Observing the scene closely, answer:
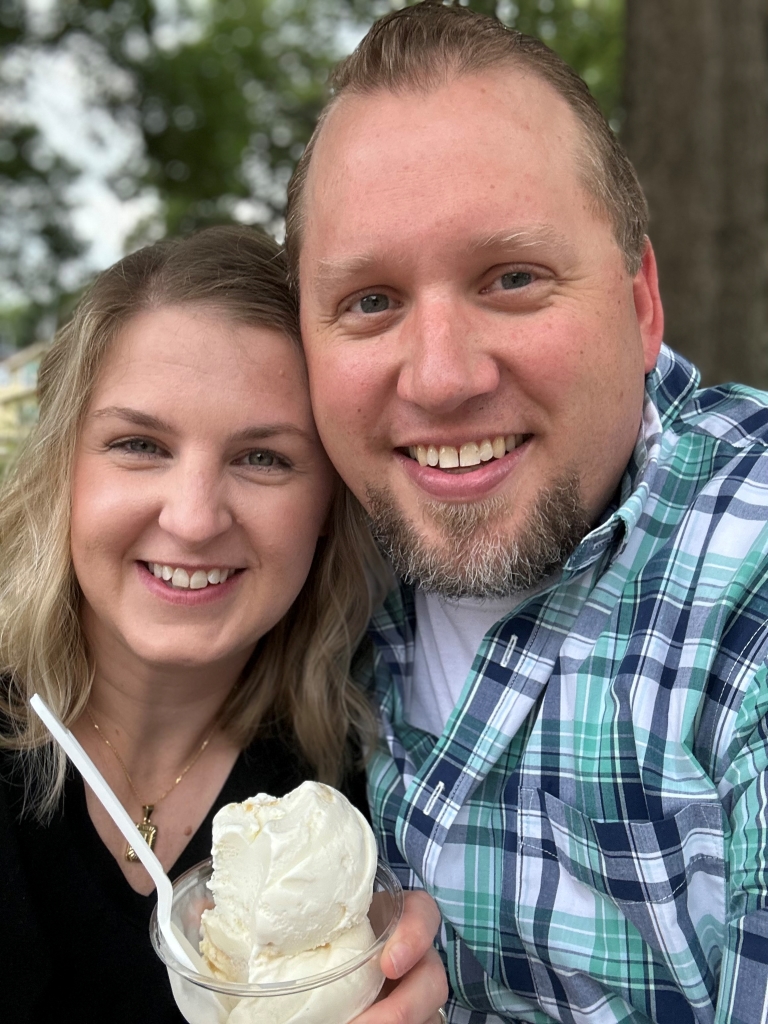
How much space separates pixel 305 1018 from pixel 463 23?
1907 mm

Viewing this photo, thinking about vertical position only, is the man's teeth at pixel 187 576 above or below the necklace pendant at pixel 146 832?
above

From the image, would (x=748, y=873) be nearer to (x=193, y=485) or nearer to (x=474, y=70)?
(x=193, y=485)

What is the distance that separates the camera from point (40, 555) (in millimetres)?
2129

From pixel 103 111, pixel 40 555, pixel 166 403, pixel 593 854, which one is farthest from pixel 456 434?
pixel 103 111

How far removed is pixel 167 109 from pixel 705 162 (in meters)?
7.80

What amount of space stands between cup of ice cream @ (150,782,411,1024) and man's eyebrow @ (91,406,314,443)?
2.51ft

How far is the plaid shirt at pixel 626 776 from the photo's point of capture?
1.59 m

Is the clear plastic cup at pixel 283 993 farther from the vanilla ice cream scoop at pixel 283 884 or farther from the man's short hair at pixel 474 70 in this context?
the man's short hair at pixel 474 70

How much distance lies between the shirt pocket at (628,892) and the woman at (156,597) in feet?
1.98

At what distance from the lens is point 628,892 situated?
1.66 metres

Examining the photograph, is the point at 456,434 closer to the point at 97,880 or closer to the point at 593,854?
the point at 593,854

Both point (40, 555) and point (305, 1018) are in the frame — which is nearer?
point (305, 1018)

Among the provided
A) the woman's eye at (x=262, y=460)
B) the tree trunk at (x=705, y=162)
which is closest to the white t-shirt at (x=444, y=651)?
the woman's eye at (x=262, y=460)

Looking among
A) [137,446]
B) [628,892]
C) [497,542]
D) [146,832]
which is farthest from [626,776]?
[137,446]
